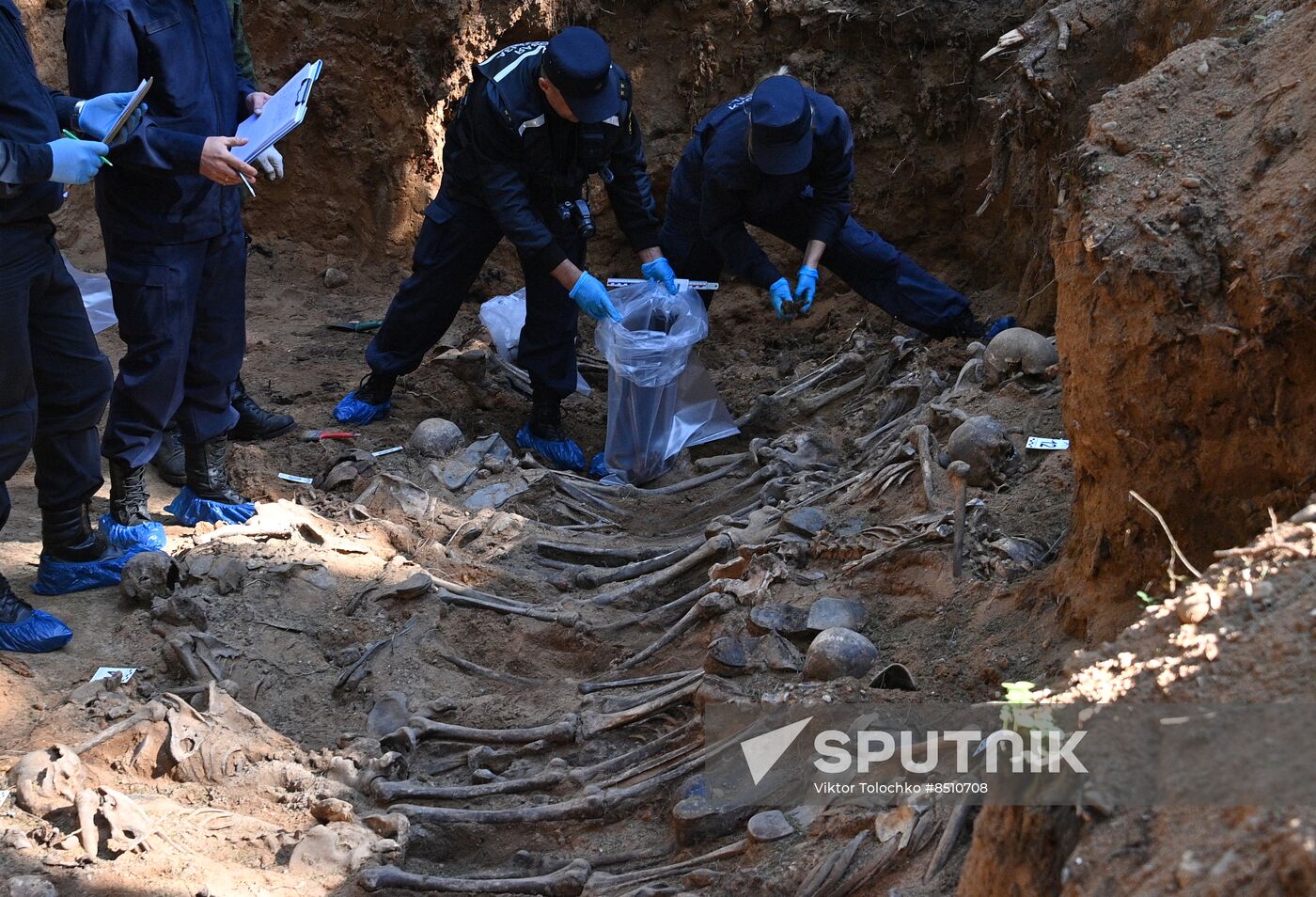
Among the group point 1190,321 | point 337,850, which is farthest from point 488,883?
point 1190,321

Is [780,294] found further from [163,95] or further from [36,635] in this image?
[36,635]

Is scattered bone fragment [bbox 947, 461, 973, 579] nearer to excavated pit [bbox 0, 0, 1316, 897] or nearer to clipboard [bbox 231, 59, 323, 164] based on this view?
excavated pit [bbox 0, 0, 1316, 897]

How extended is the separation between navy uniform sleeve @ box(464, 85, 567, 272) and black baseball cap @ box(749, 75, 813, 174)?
3.24ft

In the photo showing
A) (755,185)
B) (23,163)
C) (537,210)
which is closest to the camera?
(23,163)

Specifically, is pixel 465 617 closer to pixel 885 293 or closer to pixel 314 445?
pixel 314 445

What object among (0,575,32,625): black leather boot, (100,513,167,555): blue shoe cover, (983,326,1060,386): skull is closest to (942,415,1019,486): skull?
(983,326,1060,386): skull

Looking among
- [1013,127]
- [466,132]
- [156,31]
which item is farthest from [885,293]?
[156,31]

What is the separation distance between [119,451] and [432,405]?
1.89 meters

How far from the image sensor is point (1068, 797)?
1.72 meters

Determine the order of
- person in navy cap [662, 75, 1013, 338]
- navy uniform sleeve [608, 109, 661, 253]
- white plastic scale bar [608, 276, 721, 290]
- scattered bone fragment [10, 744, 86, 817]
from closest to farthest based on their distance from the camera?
1. scattered bone fragment [10, 744, 86, 817]
2. person in navy cap [662, 75, 1013, 338]
3. navy uniform sleeve [608, 109, 661, 253]
4. white plastic scale bar [608, 276, 721, 290]

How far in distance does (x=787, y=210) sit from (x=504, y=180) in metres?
1.46

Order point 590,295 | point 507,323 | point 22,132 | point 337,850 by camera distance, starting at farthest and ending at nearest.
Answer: point 507,323 → point 590,295 → point 22,132 → point 337,850

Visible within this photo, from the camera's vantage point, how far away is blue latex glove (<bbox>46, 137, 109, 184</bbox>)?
11.4ft

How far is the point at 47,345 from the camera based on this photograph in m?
3.86
